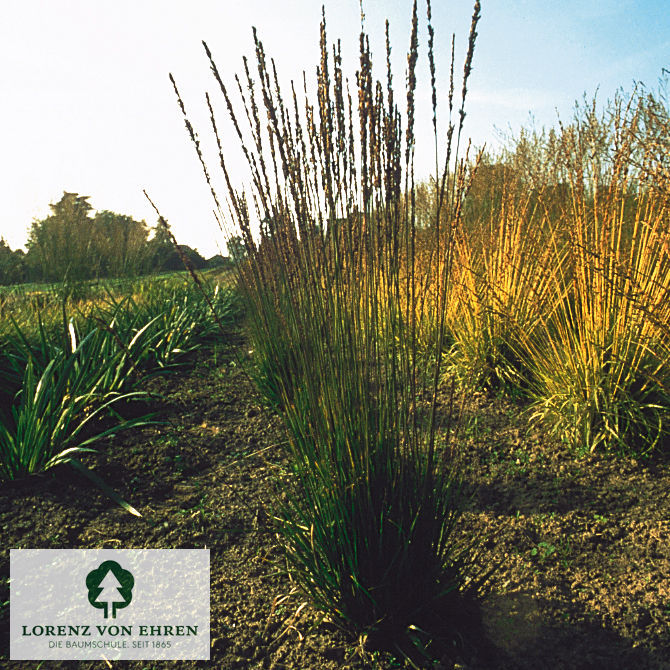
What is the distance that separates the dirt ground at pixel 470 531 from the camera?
161 cm

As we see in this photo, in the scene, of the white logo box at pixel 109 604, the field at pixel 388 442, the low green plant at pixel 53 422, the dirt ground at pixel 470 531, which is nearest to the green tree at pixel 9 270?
the field at pixel 388 442

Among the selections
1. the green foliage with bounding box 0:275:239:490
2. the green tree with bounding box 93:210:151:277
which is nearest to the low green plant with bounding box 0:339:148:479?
the green foliage with bounding box 0:275:239:490

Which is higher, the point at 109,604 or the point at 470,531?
the point at 470,531

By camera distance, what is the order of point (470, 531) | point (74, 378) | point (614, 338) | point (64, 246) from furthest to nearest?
point (64, 246)
point (74, 378)
point (614, 338)
point (470, 531)

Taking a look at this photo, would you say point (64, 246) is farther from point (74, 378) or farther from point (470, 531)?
point (470, 531)

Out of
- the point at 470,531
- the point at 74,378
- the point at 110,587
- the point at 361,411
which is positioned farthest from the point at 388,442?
the point at 74,378

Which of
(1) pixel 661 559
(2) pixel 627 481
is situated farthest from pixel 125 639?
(2) pixel 627 481

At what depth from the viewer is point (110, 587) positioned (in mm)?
1929

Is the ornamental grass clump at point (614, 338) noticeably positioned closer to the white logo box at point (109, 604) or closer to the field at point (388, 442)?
the field at point (388, 442)

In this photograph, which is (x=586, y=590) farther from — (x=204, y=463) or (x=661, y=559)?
(x=204, y=463)

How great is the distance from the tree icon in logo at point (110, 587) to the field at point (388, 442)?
0.57 feet

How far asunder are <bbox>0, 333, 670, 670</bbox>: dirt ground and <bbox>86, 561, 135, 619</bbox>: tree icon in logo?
0.50 ft

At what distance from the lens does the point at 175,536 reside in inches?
87.2

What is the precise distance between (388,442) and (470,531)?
0.93 meters
